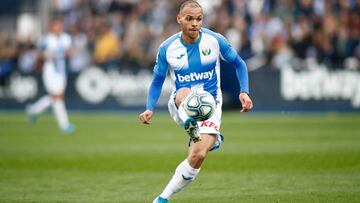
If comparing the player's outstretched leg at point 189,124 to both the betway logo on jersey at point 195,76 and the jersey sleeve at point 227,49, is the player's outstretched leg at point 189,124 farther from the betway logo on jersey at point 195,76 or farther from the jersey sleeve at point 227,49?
the jersey sleeve at point 227,49

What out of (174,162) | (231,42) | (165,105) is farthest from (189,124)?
(165,105)

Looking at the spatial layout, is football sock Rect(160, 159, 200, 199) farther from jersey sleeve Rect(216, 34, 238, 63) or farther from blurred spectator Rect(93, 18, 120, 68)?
blurred spectator Rect(93, 18, 120, 68)

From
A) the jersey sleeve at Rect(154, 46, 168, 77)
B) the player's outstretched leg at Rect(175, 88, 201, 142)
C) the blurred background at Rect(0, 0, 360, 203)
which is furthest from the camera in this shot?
the blurred background at Rect(0, 0, 360, 203)

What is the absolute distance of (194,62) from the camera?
869 cm

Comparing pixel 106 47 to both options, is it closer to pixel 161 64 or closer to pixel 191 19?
pixel 161 64

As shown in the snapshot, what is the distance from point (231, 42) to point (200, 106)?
16330 millimetres

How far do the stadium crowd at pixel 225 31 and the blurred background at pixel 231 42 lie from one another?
0.03m

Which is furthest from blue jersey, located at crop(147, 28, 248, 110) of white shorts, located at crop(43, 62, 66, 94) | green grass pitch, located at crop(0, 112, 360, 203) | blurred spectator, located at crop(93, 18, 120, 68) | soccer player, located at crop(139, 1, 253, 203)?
blurred spectator, located at crop(93, 18, 120, 68)

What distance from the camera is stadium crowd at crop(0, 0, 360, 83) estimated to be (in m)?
23.5

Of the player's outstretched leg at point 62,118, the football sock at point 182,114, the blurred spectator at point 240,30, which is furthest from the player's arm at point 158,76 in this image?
the blurred spectator at point 240,30

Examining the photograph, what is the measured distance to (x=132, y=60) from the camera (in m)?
25.9

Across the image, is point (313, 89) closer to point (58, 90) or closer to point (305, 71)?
point (305, 71)

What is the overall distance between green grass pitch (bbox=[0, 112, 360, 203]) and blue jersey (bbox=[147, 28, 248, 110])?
1.38m

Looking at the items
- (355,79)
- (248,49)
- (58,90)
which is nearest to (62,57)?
(58,90)
